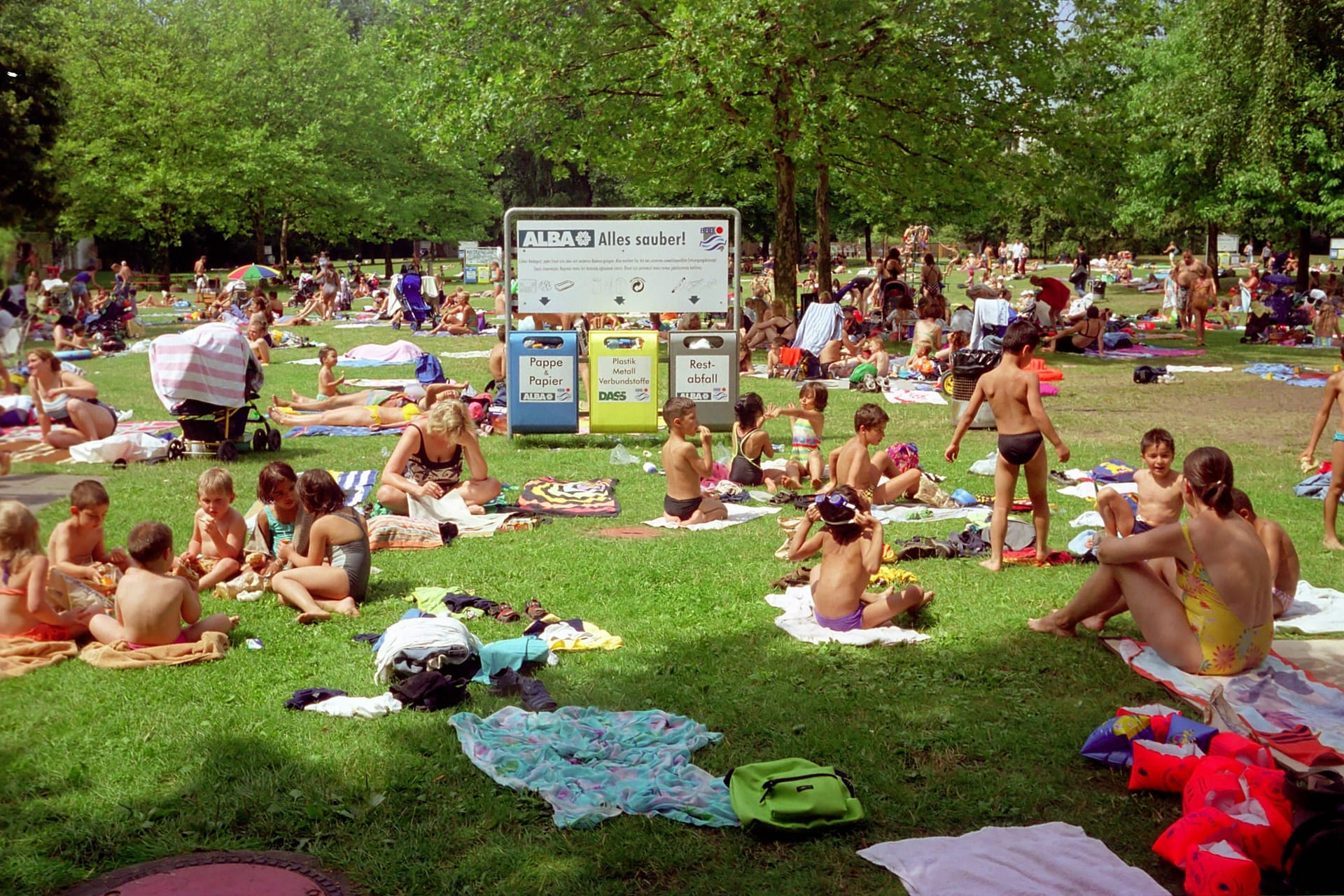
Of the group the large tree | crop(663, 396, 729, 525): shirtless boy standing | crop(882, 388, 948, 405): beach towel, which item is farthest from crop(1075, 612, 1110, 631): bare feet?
the large tree

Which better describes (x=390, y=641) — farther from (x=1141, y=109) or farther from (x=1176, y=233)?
(x=1176, y=233)

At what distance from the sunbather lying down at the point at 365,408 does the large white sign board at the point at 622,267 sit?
1737mm

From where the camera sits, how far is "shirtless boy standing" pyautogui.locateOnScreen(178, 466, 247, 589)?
311 inches

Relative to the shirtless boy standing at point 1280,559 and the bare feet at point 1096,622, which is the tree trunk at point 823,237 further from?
the bare feet at point 1096,622

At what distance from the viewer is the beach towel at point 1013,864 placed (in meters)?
4.22

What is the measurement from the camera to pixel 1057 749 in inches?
213

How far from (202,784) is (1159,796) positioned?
12.5 ft

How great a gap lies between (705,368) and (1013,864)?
992 cm

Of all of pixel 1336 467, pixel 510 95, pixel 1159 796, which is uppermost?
pixel 510 95

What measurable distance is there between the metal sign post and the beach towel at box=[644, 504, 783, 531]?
11.4 feet

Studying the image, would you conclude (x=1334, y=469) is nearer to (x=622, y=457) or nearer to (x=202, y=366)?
(x=622, y=457)

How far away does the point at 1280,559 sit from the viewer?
741cm

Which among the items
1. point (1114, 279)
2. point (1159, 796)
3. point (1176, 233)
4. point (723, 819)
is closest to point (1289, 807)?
point (1159, 796)

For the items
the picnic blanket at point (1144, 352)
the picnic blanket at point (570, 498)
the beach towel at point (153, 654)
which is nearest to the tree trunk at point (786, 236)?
the picnic blanket at point (1144, 352)
